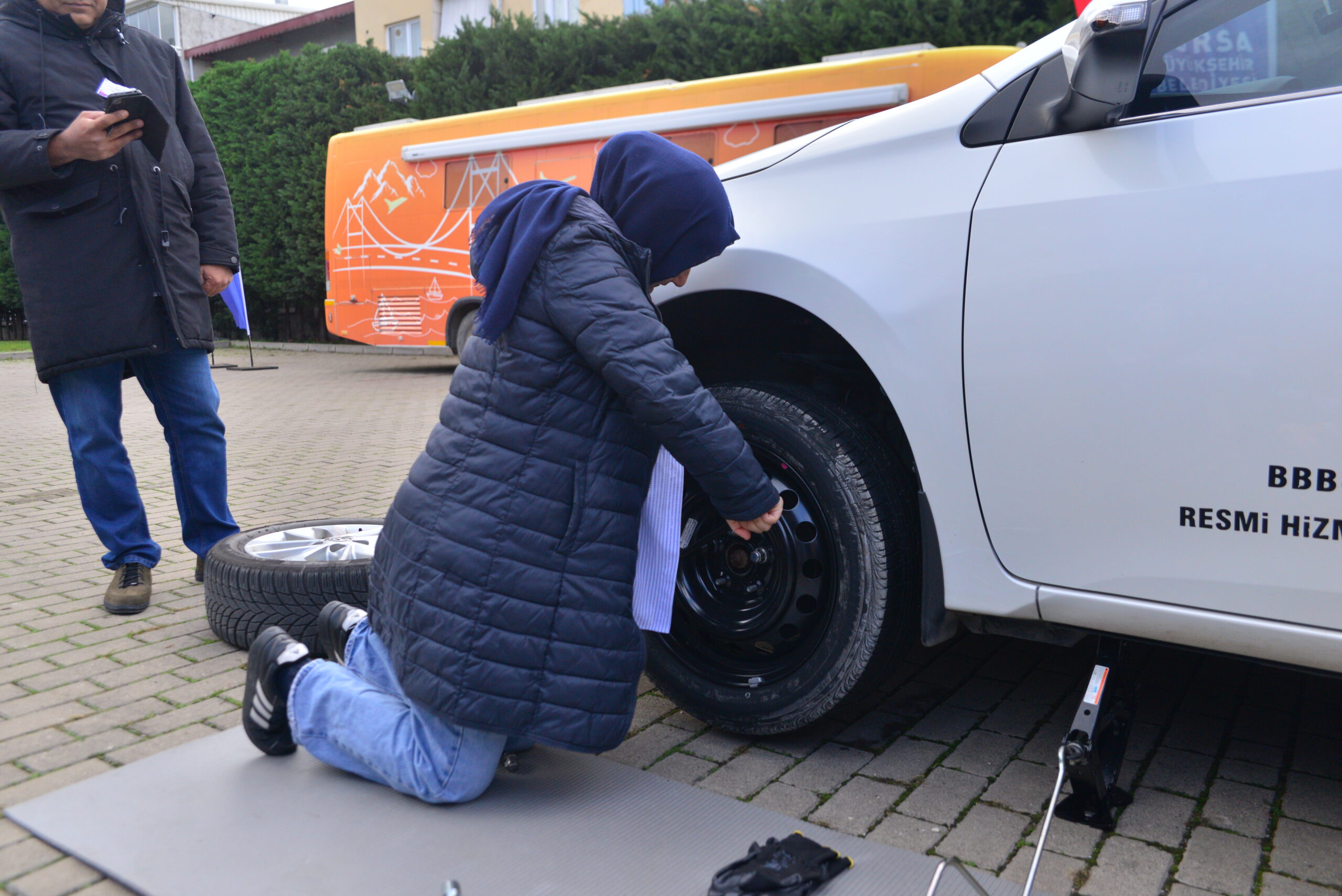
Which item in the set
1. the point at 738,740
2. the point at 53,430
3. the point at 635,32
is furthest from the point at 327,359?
the point at 738,740

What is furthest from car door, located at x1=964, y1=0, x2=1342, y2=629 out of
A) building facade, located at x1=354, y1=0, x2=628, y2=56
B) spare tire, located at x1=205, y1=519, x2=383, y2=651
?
building facade, located at x1=354, y1=0, x2=628, y2=56

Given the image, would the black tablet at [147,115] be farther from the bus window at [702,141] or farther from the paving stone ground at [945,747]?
the bus window at [702,141]

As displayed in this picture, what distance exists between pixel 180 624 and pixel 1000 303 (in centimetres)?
280

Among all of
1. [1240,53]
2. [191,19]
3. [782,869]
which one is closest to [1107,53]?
[1240,53]

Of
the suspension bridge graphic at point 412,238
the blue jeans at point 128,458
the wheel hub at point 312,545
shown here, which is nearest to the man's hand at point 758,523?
the wheel hub at point 312,545

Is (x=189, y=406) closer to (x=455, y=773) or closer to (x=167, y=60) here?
(x=167, y=60)

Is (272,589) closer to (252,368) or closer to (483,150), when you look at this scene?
(483,150)

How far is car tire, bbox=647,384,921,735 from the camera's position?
2.29 m

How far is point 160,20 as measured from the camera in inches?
1438

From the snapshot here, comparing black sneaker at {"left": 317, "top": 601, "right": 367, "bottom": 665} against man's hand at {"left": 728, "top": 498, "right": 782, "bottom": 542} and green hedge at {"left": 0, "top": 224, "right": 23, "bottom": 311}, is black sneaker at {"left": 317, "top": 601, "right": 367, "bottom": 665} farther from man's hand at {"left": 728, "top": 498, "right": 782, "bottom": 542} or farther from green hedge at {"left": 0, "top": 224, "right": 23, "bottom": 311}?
green hedge at {"left": 0, "top": 224, "right": 23, "bottom": 311}

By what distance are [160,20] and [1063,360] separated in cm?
4211

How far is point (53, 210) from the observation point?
10.8ft

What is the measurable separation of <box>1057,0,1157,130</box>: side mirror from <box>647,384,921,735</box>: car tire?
85 centimetres

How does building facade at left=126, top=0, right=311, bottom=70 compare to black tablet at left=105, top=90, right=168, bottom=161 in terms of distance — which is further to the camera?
building facade at left=126, top=0, right=311, bottom=70
